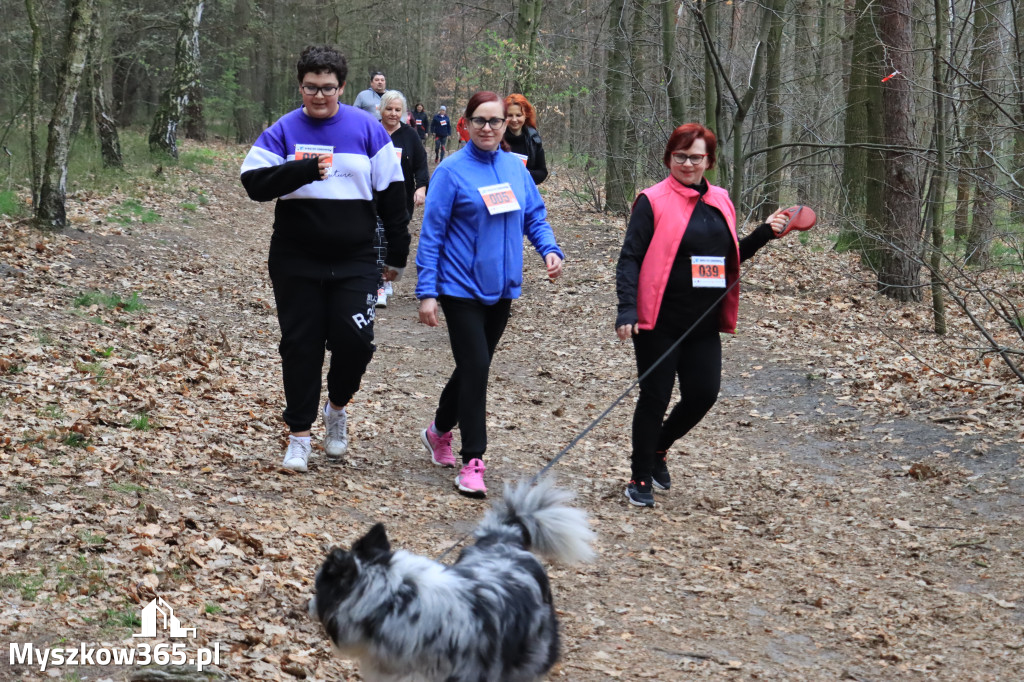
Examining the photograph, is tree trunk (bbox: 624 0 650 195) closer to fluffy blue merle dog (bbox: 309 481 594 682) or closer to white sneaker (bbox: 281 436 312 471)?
white sneaker (bbox: 281 436 312 471)

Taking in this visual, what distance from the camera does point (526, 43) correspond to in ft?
69.0

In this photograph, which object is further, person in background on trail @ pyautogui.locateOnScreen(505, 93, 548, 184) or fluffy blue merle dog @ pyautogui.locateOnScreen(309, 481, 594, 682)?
person in background on trail @ pyautogui.locateOnScreen(505, 93, 548, 184)

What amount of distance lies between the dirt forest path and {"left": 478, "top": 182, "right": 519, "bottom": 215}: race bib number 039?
188cm

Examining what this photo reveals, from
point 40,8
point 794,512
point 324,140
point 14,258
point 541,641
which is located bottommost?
point 794,512

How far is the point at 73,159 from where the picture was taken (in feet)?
58.9

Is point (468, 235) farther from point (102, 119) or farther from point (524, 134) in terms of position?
point (102, 119)

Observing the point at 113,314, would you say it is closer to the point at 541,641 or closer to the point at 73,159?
the point at 541,641

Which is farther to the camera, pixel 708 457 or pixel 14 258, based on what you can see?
pixel 14 258

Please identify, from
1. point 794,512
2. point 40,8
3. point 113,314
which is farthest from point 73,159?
point 794,512

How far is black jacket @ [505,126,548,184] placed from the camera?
996 centimetres

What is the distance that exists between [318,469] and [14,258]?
6143mm

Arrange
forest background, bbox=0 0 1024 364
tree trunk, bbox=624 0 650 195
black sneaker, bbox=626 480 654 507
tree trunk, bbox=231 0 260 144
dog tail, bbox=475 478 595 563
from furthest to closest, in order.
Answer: tree trunk, bbox=231 0 260 144 < tree trunk, bbox=624 0 650 195 < forest background, bbox=0 0 1024 364 < black sneaker, bbox=626 480 654 507 < dog tail, bbox=475 478 595 563

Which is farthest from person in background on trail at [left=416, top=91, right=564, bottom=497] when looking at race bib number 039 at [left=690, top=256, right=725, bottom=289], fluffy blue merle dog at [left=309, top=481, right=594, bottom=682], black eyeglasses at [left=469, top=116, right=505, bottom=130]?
fluffy blue merle dog at [left=309, top=481, right=594, bottom=682]

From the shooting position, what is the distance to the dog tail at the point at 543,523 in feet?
11.1
